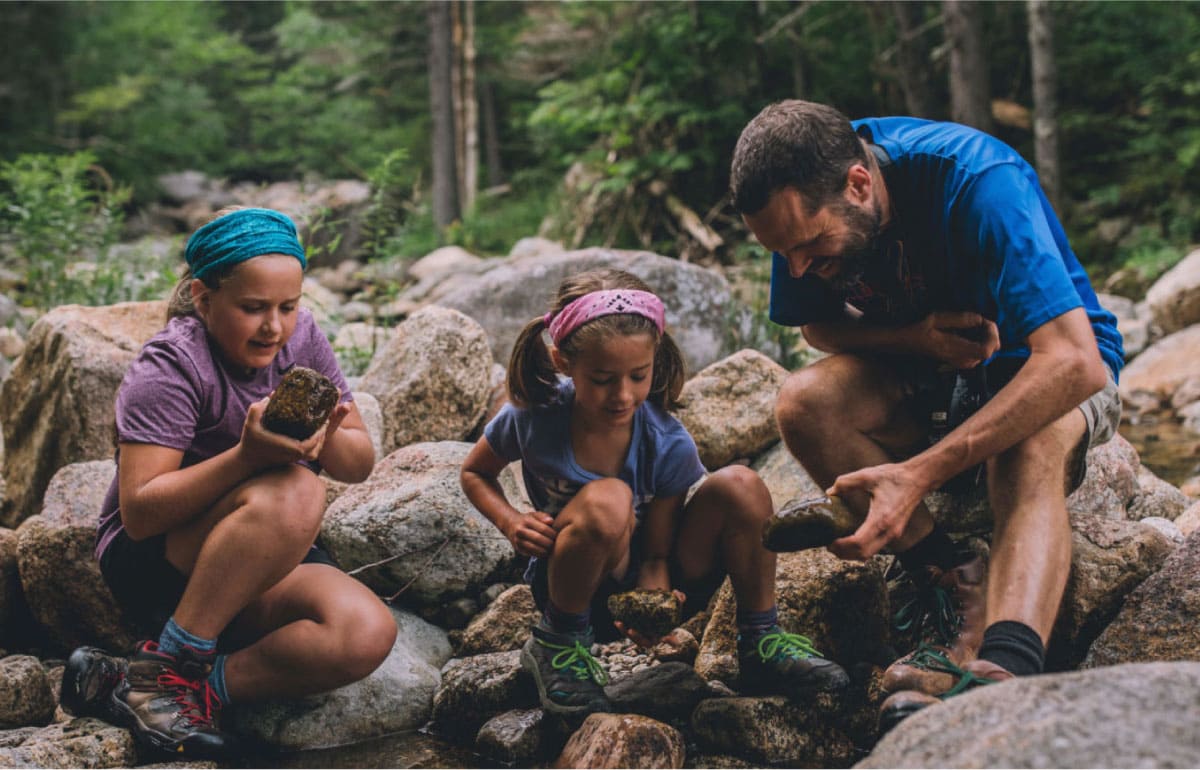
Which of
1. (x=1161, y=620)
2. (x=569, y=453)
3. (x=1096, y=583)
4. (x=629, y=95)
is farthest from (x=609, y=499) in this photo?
(x=629, y=95)

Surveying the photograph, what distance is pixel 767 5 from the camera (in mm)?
12969

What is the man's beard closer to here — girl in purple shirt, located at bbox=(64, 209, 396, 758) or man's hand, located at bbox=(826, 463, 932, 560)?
man's hand, located at bbox=(826, 463, 932, 560)

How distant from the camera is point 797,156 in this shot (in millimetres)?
2328

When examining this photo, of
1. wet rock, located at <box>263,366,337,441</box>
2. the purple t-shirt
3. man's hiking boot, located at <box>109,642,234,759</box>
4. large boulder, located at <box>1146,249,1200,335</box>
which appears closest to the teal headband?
the purple t-shirt

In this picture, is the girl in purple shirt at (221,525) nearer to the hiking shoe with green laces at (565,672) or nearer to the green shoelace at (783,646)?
the hiking shoe with green laces at (565,672)

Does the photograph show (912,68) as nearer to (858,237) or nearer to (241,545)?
(858,237)

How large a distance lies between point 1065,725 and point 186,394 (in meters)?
2.09

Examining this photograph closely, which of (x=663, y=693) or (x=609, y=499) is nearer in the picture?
(x=609, y=499)

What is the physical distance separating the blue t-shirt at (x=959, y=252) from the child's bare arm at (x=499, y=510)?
0.95 metres

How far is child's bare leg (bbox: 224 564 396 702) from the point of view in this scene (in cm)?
257

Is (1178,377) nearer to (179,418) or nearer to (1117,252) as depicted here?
(1117,252)

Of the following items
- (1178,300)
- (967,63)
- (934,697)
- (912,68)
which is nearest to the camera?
(934,697)

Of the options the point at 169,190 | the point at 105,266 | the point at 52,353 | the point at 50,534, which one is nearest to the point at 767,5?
the point at 105,266

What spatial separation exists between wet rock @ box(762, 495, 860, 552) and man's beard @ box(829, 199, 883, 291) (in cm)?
63
